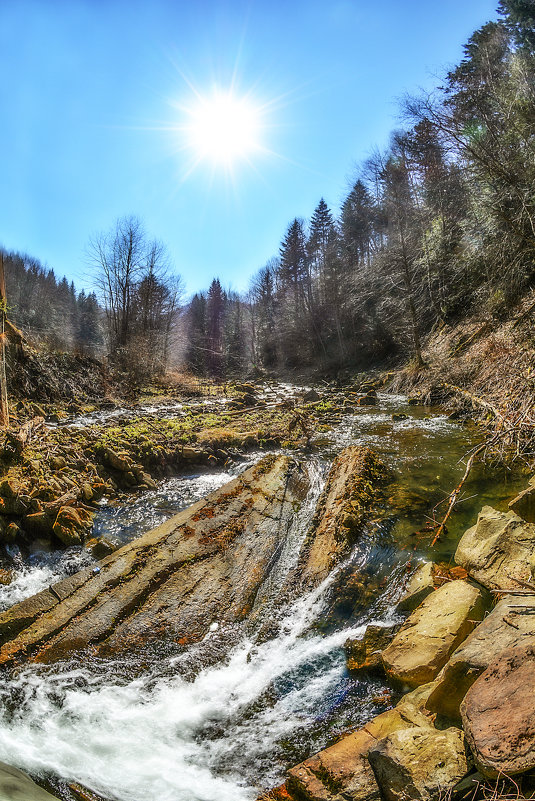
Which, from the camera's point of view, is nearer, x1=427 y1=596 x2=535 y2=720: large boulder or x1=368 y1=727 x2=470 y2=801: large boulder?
x1=368 y1=727 x2=470 y2=801: large boulder

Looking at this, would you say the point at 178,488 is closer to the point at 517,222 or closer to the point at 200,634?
the point at 200,634

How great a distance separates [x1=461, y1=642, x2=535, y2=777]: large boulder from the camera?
1.57 metres

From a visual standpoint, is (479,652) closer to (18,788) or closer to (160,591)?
(18,788)

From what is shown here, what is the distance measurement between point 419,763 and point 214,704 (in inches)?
69.4

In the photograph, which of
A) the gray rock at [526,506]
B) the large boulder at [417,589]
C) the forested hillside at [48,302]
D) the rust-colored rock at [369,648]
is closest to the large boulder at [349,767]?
the rust-colored rock at [369,648]

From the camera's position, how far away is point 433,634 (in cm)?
293

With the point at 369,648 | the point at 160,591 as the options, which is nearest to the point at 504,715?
the point at 369,648

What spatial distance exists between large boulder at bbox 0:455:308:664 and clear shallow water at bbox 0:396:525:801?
0.21m

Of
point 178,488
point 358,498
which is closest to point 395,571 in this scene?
point 358,498

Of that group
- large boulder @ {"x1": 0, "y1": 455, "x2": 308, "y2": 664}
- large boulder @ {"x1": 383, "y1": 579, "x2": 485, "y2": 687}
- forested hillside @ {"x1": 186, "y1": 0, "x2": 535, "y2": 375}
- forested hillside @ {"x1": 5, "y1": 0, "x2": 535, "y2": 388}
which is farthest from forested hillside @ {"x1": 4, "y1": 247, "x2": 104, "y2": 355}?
large boulder @ {"x1": 383, "y1": 579, "x2": 485, "y2": 687}

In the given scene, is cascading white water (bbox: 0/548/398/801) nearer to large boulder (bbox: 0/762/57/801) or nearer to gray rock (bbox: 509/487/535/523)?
large boulder (bbox: 0/762/57/801)

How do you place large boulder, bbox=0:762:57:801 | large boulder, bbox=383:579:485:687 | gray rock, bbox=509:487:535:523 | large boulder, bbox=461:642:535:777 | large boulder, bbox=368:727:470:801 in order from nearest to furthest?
large boulder, bbox=461:642:535:777 → large boulder, bbox=368:727:470:801 → large boulder, bbox=0:762:57:801 → large boulder, bbox=383:579:485:687 → gray rock, bbox=509:487:535:523

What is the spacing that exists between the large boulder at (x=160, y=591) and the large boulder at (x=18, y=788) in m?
1.04

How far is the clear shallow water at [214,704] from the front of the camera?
257 cm
